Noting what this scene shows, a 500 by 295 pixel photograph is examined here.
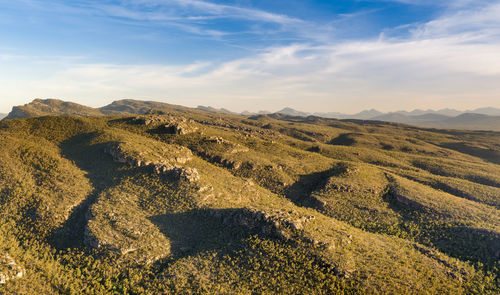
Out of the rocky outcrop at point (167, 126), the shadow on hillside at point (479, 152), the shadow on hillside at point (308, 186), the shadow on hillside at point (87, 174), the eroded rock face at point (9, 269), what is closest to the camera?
the eroded rock face at point (9, 269)

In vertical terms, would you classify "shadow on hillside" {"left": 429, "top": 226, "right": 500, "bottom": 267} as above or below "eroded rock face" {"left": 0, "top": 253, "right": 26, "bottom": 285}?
below

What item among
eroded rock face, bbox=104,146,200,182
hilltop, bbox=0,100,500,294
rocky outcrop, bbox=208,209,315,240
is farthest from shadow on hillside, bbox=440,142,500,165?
eroded rock face, bbox=104,146,200,182

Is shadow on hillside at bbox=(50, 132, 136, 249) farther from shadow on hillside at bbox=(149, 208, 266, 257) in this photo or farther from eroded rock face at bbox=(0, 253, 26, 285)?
shadow on hillside at bbox=(149, 208, 266, 257)

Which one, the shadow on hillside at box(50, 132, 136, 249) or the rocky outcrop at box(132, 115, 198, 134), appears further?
the rocky outcrop at box(132, 115, 198, 134)

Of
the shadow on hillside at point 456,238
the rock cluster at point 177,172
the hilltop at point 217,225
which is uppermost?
the rock cluster at point 177,172

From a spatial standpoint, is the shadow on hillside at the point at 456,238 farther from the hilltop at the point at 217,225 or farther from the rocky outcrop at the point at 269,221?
the rocky outcrop at the point at 269,221

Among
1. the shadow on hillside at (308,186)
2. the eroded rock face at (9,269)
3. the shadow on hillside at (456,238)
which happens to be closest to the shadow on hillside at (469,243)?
the shadow on hillside at (456,238)

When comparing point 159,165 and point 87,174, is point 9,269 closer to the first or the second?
point 87,174
